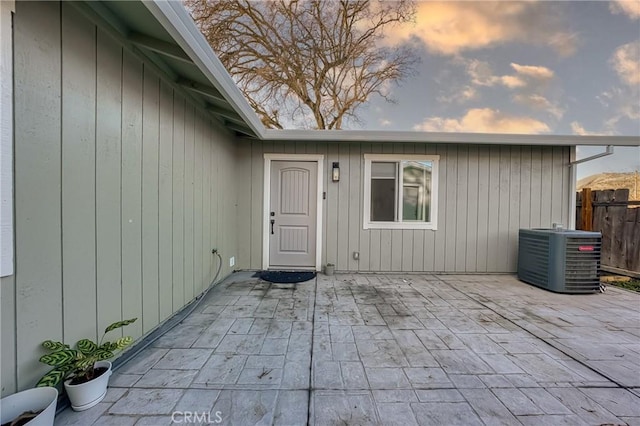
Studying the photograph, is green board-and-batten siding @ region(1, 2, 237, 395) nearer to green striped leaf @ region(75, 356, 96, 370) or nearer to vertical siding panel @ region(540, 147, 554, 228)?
green striped leaf @ region(75, 356, 96, 370)

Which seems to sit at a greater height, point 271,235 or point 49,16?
point 49,16

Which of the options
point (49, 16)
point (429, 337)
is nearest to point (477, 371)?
point (429, 337)

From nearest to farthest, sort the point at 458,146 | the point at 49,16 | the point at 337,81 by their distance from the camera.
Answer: the point at 49,16, the point at 458,146, the point at 337,81

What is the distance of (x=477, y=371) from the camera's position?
179 cm

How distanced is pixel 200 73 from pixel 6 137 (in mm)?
1596

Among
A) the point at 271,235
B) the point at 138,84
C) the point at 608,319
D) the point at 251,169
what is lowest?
the point at 608,319

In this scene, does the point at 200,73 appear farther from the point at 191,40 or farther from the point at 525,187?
the point at 525,187

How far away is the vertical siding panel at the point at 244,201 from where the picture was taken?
14.9 feet

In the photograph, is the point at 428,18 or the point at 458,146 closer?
the point at 458,146

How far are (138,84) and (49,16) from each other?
0.72 m

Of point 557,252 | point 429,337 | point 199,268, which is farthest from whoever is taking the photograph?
point 557,252

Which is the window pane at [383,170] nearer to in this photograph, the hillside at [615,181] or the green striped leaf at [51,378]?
the green striped leaf at [51,378]

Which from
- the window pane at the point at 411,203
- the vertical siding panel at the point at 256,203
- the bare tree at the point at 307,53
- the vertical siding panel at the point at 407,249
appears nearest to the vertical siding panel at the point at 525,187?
the window pane at the point at 411,203

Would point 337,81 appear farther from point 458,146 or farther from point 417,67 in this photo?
point 458,146
